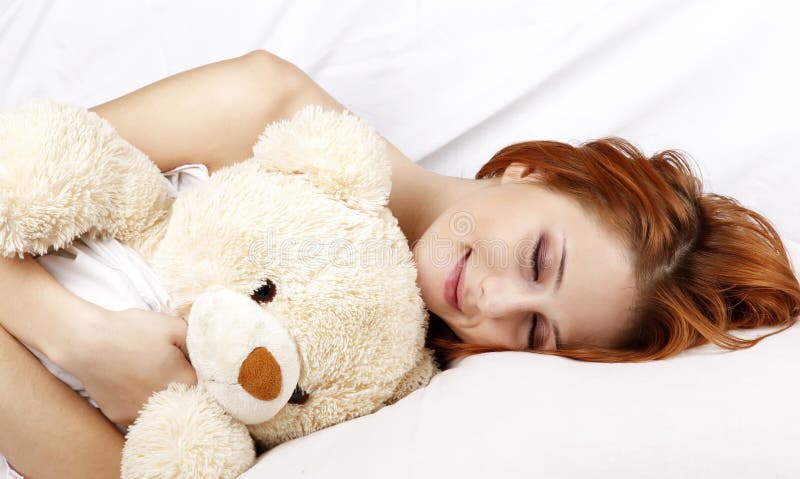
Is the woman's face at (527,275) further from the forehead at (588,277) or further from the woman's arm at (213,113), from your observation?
the woman's arm at (213,113)


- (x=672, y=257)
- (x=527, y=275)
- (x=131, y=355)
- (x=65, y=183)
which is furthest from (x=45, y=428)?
(x=672, y=257)

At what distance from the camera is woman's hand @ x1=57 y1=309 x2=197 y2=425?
940 millimetres

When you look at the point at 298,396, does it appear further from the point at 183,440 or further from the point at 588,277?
the point at 588,277

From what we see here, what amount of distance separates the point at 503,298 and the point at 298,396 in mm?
368

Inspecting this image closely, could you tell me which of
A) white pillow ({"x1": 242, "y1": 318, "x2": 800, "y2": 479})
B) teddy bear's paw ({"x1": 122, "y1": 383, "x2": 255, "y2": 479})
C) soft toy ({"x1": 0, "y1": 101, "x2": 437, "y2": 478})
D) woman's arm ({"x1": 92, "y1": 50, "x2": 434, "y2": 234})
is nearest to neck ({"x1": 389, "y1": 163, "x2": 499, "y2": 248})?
woman's arm ({"x1": 92, "y1": 50, "x2": 434, "y2": 234})

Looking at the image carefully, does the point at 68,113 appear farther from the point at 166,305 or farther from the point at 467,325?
the point at 467,325

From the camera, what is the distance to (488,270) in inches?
44.0

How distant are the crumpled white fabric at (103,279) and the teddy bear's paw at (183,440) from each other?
161 mm

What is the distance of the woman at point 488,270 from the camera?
96 cm

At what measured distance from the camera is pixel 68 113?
99cm

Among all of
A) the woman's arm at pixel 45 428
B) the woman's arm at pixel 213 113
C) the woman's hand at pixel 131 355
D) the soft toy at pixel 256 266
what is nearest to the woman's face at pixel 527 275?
the soft toy at pixel 256 266

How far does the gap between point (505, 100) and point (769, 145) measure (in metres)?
0.62

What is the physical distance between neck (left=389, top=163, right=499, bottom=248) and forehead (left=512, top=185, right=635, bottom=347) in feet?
0.86

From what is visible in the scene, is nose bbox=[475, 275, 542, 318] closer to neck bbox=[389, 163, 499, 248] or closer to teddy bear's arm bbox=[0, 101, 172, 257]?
neck bbox=[389, 163, 499, 248]
